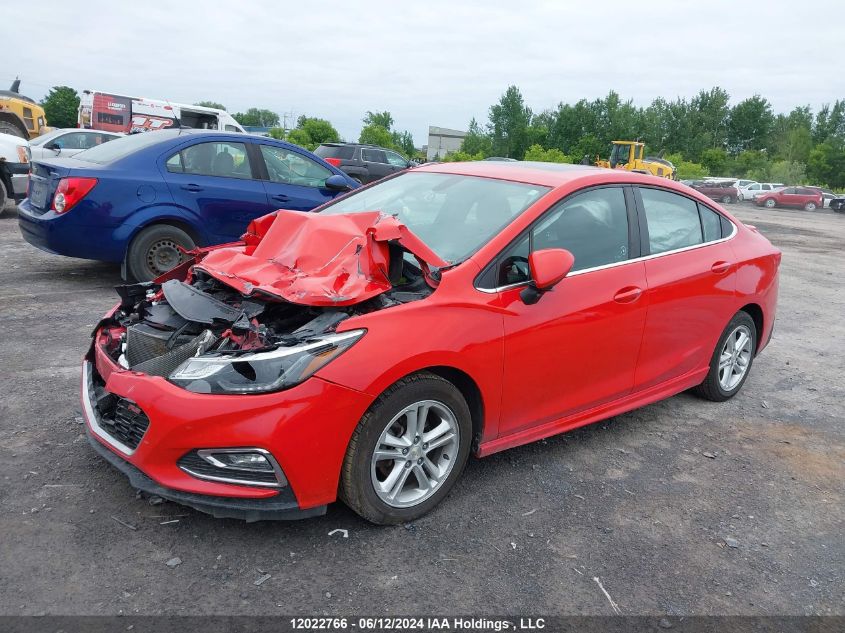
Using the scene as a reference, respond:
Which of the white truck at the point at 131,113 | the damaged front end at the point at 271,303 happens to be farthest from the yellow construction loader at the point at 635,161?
the damaged front end at the point at 271,303

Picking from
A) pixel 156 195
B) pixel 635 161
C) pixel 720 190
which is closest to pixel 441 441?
pixel 156 195

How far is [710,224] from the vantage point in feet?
15.2

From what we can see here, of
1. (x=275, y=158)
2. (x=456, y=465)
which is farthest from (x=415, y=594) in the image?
(x=275, y=158)

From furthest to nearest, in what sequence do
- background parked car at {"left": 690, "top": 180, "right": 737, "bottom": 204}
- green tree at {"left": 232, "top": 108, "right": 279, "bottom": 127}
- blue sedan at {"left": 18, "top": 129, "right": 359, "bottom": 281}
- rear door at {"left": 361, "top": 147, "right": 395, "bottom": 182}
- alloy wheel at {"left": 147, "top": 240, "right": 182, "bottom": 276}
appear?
green tree at {"left": 232, "top": 108, "right": 279, "bottom": 127}
background parked car at {"left": 690, "top": 180, "right": 737, "bottom": 204}
rear door at {"left": 361, "top": 147, "right": 395, "bottom": 182}
alloy wheel at {"left": 147, "top": 240, "right": 182, "bottom": 276}
blue sedan at {"left": 18, "top": 129, "right": 359, "bottom": 281}

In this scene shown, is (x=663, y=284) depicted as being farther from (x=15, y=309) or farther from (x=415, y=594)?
(x=15, y=309)

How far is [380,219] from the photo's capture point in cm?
364

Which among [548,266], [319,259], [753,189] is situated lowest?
[319,259]

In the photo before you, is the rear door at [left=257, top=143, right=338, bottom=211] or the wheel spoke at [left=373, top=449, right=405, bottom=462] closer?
the wheel spoke at [left=373, top=449, right=405, bottom=462]

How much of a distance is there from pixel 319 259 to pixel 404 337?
2.74 ft

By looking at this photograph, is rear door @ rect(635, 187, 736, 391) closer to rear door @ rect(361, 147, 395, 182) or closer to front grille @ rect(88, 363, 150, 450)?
front grille @ rect(88, 363, 150, 450)

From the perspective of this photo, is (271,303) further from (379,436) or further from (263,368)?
(379,436)

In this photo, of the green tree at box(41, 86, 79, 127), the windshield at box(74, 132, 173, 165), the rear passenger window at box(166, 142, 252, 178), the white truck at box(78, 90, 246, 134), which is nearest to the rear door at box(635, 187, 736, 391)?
the rear passenger window at box(166, 142, 252, 178)

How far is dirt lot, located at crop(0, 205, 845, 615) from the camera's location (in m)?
2.62

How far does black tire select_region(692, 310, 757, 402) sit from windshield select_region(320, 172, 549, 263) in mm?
1991
